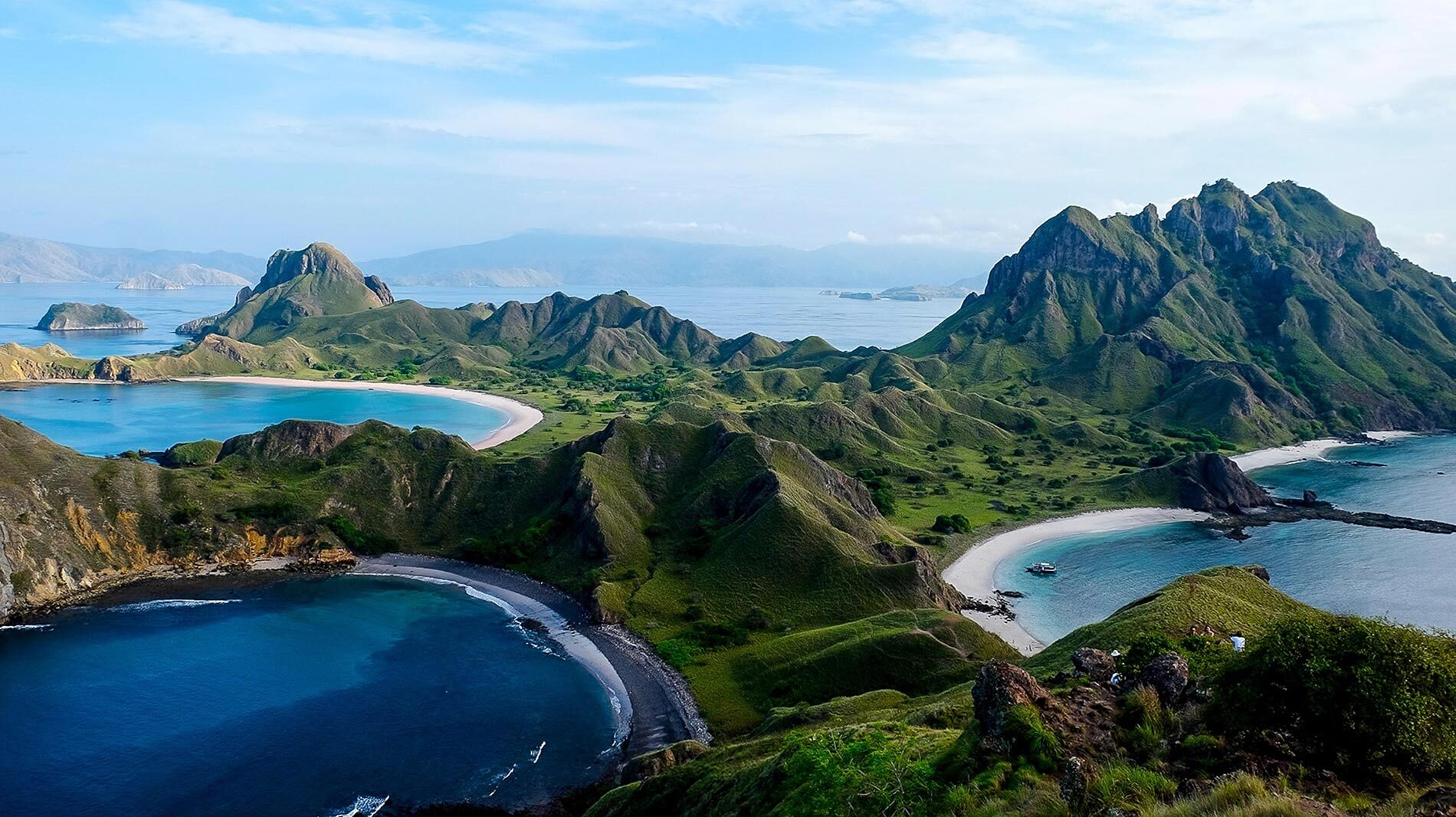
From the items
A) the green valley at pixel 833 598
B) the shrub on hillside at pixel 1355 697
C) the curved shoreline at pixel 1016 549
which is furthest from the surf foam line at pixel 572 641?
the shrub on hillside at pixel 1355 697

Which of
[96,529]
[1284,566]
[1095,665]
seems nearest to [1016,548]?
[1284,566]

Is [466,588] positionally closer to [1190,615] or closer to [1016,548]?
[1190,615]

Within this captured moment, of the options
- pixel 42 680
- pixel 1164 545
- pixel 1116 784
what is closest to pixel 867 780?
pixel 1116 784

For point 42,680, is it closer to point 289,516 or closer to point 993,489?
point 289,516

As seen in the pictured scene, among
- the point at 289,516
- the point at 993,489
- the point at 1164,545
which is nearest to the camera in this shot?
the point at 289,516

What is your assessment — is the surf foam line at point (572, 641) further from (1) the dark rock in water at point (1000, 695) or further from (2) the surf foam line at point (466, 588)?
(1) the dark rock in water at point (1000, 695)

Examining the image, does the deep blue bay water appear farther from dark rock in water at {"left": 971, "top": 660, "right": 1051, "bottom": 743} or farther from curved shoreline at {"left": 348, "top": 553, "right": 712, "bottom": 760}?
dark rock in water at {"left": 971, "top": 660, "right": 1051, "bottom": 743}

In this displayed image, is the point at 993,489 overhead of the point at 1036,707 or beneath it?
beneath
